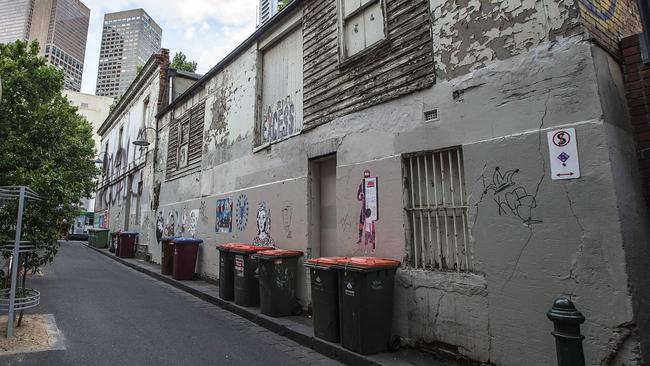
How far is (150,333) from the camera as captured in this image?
19.1 ft

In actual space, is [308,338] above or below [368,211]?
below

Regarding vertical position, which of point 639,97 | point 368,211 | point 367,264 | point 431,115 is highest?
point 431,115

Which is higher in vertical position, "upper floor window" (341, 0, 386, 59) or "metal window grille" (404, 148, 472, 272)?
"upper floor window" (341, 0, 386, 59)

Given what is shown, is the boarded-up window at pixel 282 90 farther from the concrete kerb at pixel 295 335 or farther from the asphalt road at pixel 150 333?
the asphalt road at pixel 150 333

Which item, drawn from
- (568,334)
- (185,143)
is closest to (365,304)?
(568,334)

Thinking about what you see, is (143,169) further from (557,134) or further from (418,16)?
(557,134)

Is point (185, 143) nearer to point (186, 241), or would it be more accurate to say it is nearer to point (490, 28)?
point (186, 241)

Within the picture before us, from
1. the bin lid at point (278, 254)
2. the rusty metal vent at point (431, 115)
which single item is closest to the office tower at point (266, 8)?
the bin lid at point (278, 254)

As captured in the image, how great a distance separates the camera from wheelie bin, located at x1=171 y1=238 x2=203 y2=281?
11.1m

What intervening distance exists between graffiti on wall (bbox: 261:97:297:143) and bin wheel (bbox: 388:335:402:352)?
15.3 ft

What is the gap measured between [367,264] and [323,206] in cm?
266

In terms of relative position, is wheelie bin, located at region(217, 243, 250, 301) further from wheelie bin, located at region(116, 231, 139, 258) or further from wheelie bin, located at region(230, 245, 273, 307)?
wheelie bin, located at region(116, 231, 139, 258)

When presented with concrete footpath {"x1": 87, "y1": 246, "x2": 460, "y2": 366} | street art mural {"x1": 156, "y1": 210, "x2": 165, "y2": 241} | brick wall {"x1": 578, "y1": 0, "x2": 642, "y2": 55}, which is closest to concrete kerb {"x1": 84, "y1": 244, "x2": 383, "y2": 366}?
concrete footpath {"x1": 87, "y1": 246, "x2": 460, "y2": 366}

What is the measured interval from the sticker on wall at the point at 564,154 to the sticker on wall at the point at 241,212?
275 inches
